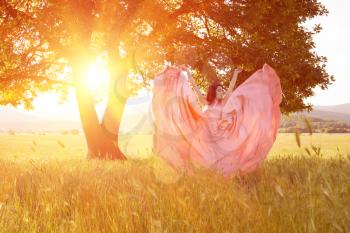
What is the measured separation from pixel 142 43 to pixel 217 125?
7.72m

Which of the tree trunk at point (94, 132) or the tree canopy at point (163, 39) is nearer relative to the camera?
the tree canopy at point (163, 39)

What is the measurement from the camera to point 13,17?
15.6 m

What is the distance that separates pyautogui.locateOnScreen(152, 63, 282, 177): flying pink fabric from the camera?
378 inches

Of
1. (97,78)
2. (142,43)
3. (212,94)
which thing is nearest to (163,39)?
(142,43)

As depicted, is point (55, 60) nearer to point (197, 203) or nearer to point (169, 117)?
point (169, 117)

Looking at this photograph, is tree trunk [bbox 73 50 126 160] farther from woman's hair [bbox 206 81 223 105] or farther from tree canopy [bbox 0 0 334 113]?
woman's hair [bbox 206 81 223 105]

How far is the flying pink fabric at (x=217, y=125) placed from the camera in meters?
9.61

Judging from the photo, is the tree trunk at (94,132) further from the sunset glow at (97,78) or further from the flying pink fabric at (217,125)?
the flying pink fabric at (217,125)

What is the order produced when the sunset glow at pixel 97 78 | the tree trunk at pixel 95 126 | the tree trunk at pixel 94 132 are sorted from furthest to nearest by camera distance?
the sunset glow at pixel 97 78 → the tree trunk at pixel 94 132 → the tree trunk at pixel 95 126

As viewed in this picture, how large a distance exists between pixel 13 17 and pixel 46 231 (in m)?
12.9

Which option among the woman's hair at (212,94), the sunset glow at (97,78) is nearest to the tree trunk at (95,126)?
the sunset glow at (97,78)

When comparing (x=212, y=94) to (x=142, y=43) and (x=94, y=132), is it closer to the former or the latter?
(x=142, y=43)

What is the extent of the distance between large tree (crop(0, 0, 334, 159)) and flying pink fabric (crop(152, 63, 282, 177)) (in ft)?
17.8

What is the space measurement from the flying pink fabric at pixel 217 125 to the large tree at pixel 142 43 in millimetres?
5433
